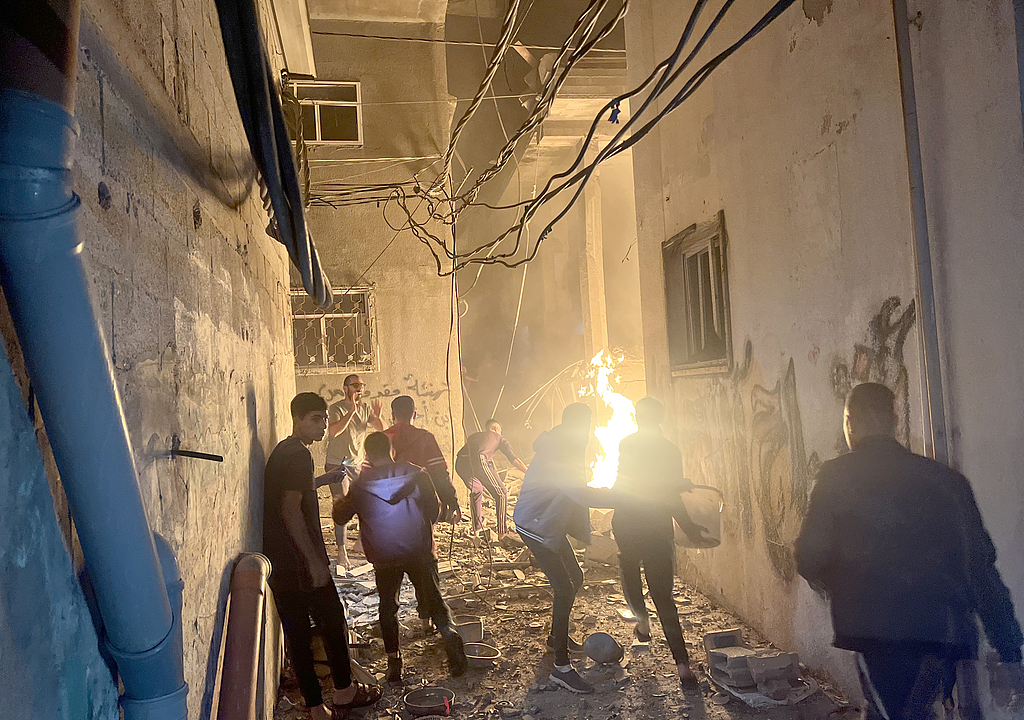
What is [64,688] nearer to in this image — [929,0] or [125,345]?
[125,345]

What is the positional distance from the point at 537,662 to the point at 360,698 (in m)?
1.41

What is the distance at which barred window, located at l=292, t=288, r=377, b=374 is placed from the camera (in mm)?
9633

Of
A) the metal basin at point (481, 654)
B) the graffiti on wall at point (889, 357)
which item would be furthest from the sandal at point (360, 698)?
the graffiti on wall at point (889, 357)

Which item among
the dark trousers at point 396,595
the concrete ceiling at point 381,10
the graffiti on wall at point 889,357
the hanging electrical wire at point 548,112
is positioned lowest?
the dark trousers at point 396,595

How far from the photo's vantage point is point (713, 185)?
5488 mm

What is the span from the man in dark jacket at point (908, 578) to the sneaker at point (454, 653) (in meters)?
2.72

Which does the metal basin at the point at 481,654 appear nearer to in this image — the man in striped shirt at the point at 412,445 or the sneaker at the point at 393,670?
the sneaker at the point at 393,670

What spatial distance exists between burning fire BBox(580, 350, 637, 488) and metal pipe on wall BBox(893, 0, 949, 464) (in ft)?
22.8

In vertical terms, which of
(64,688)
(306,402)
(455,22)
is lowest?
(64,688)

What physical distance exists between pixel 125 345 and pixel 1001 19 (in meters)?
3.48

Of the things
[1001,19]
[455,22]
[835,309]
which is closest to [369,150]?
[455,22]

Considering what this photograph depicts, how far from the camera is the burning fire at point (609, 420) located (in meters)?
10.9

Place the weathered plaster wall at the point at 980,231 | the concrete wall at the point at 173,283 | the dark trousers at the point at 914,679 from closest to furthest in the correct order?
the concrete wall at the point at 173,283 → the weathered plaster wall at the point at 980,231 → the dark trousers at the point at 914,679

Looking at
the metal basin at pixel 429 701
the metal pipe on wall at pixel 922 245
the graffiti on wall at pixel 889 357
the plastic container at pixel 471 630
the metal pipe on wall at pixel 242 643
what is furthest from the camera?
the plastic container at pixel 471 630
